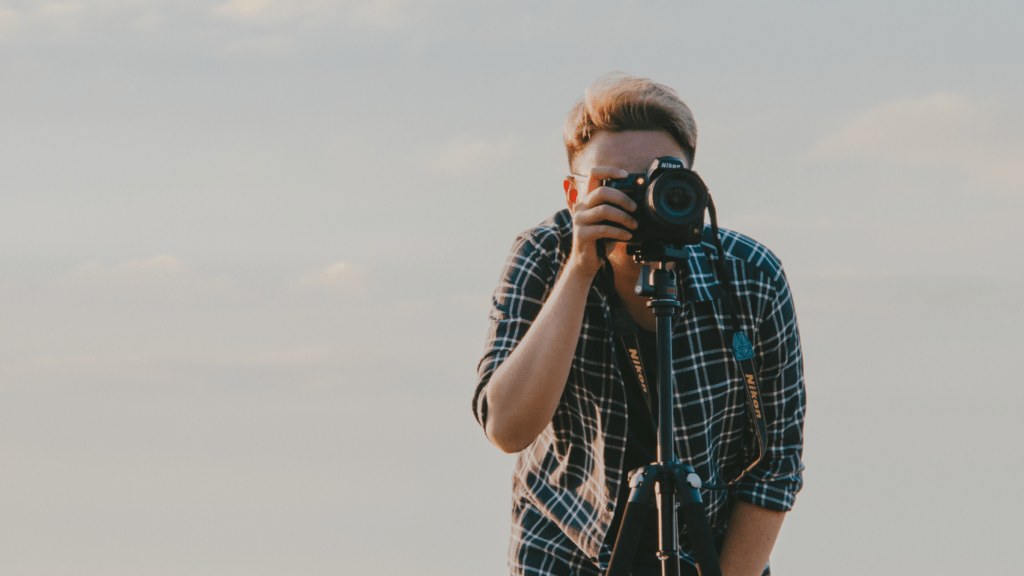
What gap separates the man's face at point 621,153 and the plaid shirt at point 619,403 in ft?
0.43

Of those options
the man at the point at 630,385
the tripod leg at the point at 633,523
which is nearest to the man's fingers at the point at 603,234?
the man at the point at 630,385

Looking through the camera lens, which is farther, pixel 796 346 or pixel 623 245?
pixel 796 346

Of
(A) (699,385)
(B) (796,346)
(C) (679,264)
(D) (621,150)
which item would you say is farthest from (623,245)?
(B) (796,346)

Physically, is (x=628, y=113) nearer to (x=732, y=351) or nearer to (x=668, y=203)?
(x=668, y=203)

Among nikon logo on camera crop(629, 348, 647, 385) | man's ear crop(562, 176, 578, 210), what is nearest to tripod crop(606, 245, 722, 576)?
nikon logo on camera crop(629, 348, 647, 385)

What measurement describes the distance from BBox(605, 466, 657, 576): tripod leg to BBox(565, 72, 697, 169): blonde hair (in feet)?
2.87

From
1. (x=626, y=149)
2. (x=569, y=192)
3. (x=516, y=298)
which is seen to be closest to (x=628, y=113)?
(x=626, y=149)

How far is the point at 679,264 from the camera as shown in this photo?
2055 millimetres

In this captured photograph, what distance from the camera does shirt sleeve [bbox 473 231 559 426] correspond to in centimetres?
225

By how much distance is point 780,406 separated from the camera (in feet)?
7.92

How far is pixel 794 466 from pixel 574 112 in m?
1.08

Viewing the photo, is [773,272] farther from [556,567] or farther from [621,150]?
[556,567]

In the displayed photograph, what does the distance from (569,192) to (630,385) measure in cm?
50

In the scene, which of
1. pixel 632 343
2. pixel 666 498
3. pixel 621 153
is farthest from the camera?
pixel 621 153
